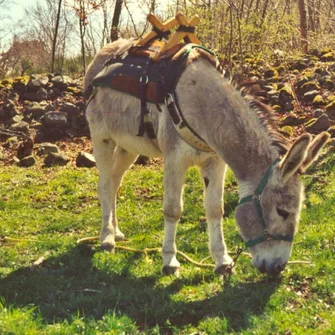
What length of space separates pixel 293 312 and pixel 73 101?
10.2m

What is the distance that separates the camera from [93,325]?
3.86 m

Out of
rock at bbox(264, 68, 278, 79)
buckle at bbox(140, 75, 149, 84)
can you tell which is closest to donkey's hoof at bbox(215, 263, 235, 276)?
buckle at bbox(140, 75, 149, 84)

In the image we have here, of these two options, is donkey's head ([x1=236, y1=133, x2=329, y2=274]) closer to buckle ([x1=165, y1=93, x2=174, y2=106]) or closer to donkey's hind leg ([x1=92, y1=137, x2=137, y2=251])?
buckle ([x1=165, y1=93, x2=174, y2=106])

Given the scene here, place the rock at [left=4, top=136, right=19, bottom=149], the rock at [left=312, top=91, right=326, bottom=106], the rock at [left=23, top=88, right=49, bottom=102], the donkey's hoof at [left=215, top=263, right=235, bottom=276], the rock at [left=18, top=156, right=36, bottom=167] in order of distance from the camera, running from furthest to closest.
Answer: the rock at [left=23, top=88, right=49, bottom=102] < the rock at [left=312, top=91, right=326, bottom=106] < the rock at [left=4, top=136, right=19, bottom=149] < the rock at [left=18, top=156, right=36, bottom=167] < the donkey's hoof at [left=215, top=263, right=235, bottom=276]

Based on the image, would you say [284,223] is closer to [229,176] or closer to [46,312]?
[46,312]

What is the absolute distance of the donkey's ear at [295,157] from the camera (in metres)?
3.77

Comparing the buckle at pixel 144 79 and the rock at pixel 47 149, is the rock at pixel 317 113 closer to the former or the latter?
the rock at pixel 47 149

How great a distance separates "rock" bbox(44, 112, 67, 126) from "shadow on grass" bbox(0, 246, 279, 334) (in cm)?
682

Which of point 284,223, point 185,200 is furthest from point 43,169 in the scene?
point 284,223

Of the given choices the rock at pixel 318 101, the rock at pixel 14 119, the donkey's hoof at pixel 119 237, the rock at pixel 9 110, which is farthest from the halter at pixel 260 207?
the rock at pixel 9 110

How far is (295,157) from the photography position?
389 centimetres

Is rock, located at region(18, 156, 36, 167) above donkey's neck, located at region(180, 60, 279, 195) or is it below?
below

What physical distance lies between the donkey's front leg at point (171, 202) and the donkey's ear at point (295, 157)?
1.18 meters

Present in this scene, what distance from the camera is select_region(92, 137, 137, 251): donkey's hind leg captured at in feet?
19.9
